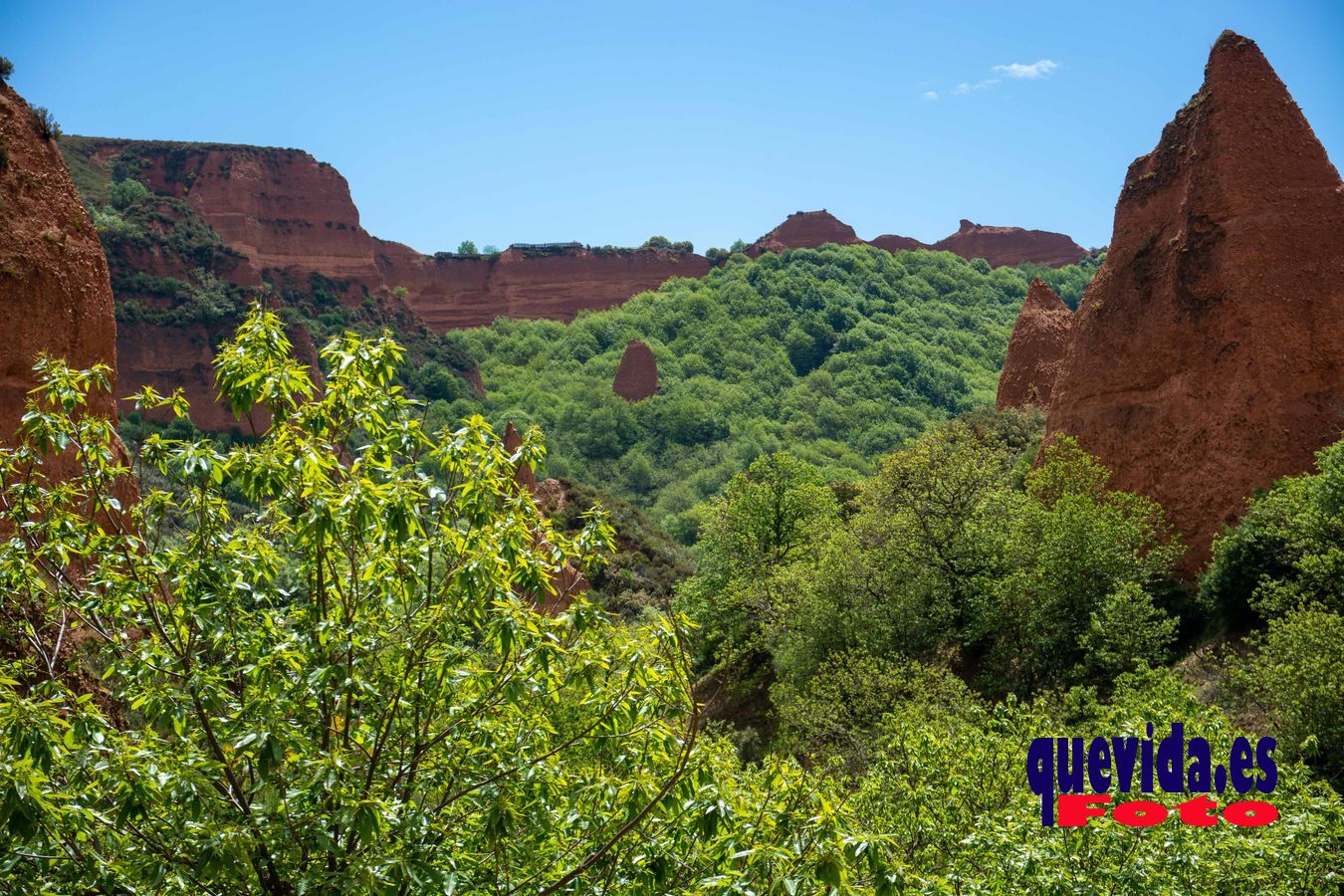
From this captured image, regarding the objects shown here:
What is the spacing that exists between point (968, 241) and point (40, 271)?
133212mm

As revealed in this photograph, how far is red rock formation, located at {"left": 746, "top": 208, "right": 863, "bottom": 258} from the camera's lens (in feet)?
426

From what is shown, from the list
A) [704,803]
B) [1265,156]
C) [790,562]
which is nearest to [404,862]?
[704,803]

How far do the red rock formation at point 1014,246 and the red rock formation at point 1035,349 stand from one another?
9485 cm

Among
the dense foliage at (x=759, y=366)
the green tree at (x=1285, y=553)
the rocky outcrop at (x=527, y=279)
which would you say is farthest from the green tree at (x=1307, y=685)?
the rocky outcrop at (x=527, y=279)

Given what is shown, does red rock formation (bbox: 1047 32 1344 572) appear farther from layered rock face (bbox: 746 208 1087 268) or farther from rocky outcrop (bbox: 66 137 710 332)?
layered rock face (bbox: 746 208 1087 268)

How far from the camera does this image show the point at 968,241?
450 feet

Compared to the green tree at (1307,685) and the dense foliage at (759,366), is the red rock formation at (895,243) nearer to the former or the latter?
the dense foliage at (759,366)

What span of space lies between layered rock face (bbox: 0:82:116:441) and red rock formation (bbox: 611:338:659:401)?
2935 inches

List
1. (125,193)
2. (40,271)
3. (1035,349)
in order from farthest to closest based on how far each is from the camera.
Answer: (125,193) → (1035,349) → (40,271)

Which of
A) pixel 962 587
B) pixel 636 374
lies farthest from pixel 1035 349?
pixel 636 374

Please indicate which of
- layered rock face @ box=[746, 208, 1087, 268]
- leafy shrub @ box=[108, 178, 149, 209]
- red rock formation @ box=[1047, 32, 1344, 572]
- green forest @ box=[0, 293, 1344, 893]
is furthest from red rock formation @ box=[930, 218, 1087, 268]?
green forest @ box=[0, 293, 1344, 893]

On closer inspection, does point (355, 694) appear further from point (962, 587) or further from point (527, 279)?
point (527, 279)

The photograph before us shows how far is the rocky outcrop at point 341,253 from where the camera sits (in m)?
103

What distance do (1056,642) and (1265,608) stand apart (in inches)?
172
